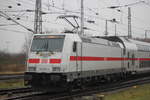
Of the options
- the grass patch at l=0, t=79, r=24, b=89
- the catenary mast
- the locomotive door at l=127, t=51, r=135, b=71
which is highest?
the catenary mast

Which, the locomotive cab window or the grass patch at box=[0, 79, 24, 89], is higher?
the locomotive cab window

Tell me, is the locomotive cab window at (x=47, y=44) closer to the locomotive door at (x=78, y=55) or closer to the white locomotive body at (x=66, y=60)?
the white locomotive body at (x=66, y=60)

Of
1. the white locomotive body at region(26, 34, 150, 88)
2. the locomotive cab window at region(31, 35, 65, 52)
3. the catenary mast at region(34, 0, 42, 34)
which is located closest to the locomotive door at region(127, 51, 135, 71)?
the white locomotive body at region(26, 34, 150, 88)

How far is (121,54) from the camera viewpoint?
72.1 feet

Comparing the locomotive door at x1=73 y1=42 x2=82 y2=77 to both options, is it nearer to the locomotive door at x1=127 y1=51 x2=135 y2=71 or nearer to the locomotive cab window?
the locomotive cab window

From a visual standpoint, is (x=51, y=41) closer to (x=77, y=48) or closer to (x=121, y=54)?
(x=77, y=48)

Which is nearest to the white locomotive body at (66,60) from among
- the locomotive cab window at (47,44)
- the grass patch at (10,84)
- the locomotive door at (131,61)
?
the locomotive cab window at (47,44)

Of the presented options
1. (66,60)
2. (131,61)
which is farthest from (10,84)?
(131,61)

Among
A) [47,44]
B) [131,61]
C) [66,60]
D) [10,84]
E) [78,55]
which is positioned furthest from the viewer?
[131,61]

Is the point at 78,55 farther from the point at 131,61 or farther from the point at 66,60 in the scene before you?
the point at 131,61

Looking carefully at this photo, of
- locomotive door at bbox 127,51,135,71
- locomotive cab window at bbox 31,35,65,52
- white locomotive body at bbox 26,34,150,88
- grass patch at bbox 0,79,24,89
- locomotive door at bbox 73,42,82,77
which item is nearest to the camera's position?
white locomotive body at bbox 26,34,150,88

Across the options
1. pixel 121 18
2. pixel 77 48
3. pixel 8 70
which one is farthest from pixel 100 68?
pixel 8 70

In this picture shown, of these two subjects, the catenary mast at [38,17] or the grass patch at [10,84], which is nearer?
the grass patch at [10,84]

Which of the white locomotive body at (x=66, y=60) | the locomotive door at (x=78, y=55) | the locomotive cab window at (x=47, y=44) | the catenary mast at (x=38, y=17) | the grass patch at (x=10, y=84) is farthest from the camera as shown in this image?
the catenary mast at (x=38, y=17)
